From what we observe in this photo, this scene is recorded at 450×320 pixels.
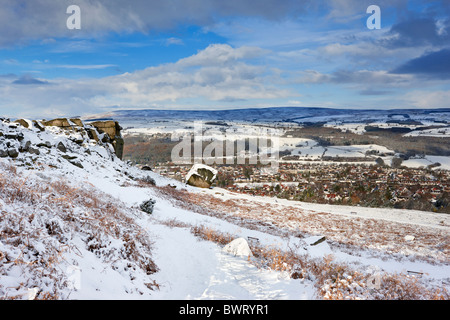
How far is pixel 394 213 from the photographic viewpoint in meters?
26.3

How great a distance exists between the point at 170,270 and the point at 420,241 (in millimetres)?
16721

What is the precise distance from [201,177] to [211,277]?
26.3 metres

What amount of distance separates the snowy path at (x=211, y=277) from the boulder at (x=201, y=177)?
79.2 feet

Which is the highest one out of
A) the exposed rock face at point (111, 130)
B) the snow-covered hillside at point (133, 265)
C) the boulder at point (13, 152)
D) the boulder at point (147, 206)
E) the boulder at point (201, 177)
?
the exposed rock face at point (111, 130)

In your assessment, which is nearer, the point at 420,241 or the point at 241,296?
the point at 241,296

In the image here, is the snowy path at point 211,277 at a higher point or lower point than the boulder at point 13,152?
lower

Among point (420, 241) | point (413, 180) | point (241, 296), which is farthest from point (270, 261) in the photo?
point (413, 180)

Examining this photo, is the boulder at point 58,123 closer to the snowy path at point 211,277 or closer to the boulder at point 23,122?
the boulder at point 23,122

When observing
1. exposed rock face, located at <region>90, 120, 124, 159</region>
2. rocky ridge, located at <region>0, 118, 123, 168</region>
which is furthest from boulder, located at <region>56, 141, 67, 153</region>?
exposed rock face, located at <region>90, 120, 124, 159</region>

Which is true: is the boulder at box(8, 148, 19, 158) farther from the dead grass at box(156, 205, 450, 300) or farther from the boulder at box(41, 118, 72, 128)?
the dead grass at box(156, 205, 450, 300)

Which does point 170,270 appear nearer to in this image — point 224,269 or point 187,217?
point 224,269

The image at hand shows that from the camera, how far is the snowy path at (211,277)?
14.2ft

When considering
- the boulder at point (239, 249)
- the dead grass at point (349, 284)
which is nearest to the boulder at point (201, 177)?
the boulder at point (239, 249)
